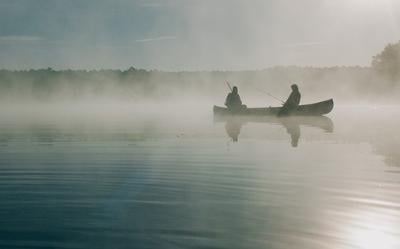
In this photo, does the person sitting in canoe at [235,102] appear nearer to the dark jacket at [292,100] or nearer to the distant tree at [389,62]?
the dark jacket at [292,100]

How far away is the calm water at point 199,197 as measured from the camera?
9383 mm

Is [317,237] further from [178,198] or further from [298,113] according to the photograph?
[298,113]

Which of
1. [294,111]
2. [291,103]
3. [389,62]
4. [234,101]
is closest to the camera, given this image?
[291,103]

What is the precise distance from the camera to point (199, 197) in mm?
12867

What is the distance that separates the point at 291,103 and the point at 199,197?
35.8 m

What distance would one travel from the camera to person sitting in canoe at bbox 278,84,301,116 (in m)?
47.0

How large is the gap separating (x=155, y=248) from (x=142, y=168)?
903 cm

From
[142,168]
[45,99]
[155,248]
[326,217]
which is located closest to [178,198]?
[326,217]

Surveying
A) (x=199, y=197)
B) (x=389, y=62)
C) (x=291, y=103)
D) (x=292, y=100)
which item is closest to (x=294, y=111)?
(x=291, y=103)

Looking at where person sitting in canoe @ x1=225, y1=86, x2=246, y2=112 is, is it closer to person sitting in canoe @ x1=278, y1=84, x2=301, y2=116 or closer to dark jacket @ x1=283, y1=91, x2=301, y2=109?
person sitting in canoe @ x1=278, y1=84, x2=301, y2=116

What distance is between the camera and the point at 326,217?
430 inches

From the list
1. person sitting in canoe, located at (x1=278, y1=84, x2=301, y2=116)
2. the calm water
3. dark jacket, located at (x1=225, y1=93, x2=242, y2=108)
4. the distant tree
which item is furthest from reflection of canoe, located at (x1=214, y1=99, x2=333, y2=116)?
the distant tree

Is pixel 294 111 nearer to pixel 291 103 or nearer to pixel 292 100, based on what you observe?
pixel 291 103

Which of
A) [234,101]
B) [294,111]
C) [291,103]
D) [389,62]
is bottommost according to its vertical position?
[294,111]
